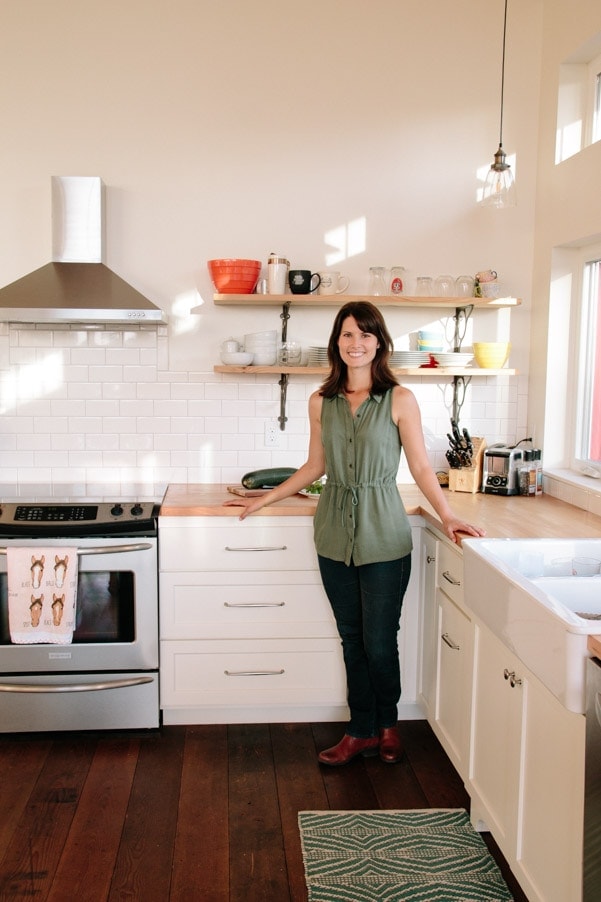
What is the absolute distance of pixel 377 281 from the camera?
3713mm

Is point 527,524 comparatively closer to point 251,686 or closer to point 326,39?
point 251,686

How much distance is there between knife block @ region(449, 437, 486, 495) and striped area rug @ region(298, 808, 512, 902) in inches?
54.6

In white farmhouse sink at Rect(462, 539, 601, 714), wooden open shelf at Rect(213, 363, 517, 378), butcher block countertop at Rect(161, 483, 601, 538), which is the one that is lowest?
white farmhouse sink at Rect(462, 539, 601, 714)

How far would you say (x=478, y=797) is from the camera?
255 centimetres

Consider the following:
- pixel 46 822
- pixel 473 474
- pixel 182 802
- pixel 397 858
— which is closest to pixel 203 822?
pixel 182 802

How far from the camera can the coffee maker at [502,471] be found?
3623mm

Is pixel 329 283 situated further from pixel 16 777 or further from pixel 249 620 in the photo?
pixel 16 777

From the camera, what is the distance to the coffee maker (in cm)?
362

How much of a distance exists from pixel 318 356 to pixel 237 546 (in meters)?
0.91

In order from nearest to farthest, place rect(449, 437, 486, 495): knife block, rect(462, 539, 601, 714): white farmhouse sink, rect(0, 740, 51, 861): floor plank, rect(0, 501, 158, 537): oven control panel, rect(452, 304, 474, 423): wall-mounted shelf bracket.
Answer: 1. rect(462, 539, 601, 714): white farmhouse sink
2. rect(0, 740, 51, 861): floor plank
3. rect(0, 501, 158, 537): oven control panel
4. rect(449, 437, 486, 495): knife block
5. rect(452, 304, 474, 423): wall-mounted shelf bracket

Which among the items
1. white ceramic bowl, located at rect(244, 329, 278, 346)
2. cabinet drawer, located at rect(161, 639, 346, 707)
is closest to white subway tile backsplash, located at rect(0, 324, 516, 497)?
white ceramic bowl, located at rect(244, 329, 278, 346)

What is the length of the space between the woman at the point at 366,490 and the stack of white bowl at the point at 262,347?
0.66m

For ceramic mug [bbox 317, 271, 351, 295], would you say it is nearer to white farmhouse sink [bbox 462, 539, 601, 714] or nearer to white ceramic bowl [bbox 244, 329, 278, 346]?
white ceramic bowl [bbox 244, 329, 278, 346]

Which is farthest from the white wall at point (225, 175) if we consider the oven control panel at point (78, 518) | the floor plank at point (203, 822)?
the floor plank at point (203, 822)
